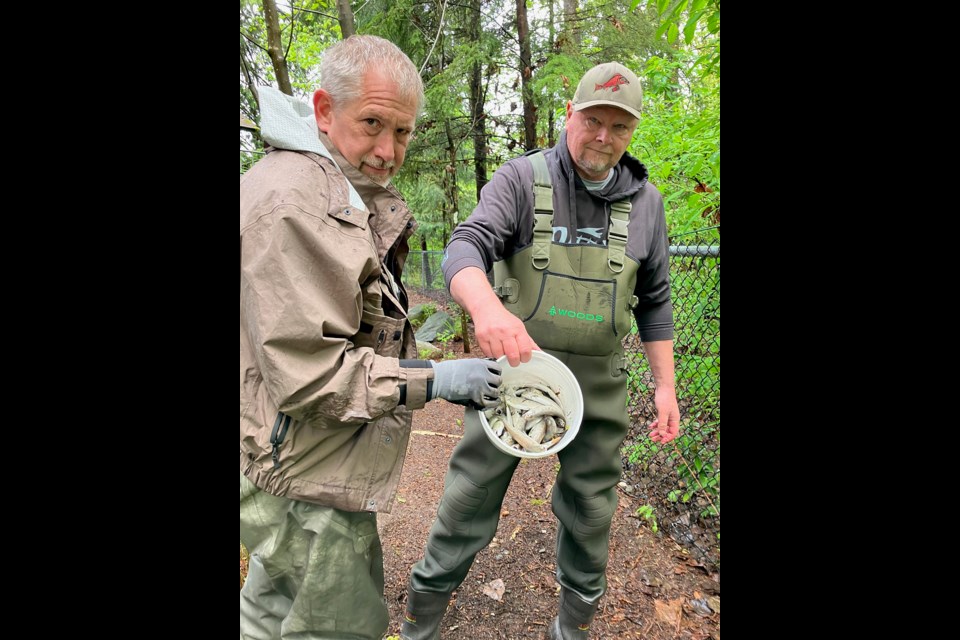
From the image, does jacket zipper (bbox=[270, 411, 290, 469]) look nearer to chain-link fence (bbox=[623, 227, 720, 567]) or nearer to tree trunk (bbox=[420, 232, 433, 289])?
chain-link fence (bbox=[623, 227, 720, 567])

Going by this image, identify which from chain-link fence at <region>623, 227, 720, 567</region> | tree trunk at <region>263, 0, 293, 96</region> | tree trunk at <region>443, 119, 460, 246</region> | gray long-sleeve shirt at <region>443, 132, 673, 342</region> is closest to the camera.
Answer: gray long-sleeve shirt at <region>443, 132, 673, 342</region>

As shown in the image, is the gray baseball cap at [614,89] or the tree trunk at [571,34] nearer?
the gray baseball cap at [614,89]

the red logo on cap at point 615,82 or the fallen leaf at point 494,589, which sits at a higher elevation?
the red logo on cap at point 615,82

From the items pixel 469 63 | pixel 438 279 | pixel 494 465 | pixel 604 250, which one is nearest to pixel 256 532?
pixel 494 465

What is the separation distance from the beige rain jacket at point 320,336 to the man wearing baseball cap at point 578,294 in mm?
562

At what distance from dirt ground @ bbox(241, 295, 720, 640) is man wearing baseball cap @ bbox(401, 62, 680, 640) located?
35cm

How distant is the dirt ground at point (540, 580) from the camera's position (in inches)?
111

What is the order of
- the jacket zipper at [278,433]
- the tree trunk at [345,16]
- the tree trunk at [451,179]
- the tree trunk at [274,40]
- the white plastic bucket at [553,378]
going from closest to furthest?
the jacket zipper at [278,433]
the white plastic bucket at [553,378]
the tree trunk at [274,40]
the tree trunk at [345,16]
the tree trunk at [451,179]

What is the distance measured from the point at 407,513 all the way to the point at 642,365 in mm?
2659

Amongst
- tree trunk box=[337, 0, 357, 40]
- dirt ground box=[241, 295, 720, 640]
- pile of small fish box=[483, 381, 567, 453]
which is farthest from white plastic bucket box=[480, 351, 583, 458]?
tree trunk box=[337, 0, 357, 40]

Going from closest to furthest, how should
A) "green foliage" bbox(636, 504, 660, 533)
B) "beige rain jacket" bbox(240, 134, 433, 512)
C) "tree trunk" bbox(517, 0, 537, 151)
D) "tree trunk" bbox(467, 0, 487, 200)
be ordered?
1. "beige rain jacket" bbox(240, 134, 433, 512)
2. "green foliage" bbox(636, 504, 660, 533)
3. "tree trunk" bbox(517, 0, 537, 151)
4. "tree trunk" bbox(467, 0, 487, 200)

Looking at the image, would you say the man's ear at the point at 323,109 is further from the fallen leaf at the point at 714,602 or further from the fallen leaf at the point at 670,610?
the fallen leaf at the point at 714,602

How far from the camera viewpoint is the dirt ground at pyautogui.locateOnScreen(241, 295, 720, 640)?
283cm

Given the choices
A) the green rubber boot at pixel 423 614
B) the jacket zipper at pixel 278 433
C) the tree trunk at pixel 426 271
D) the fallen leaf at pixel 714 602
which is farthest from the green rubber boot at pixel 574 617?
the tree trunk at pixel 426 271
